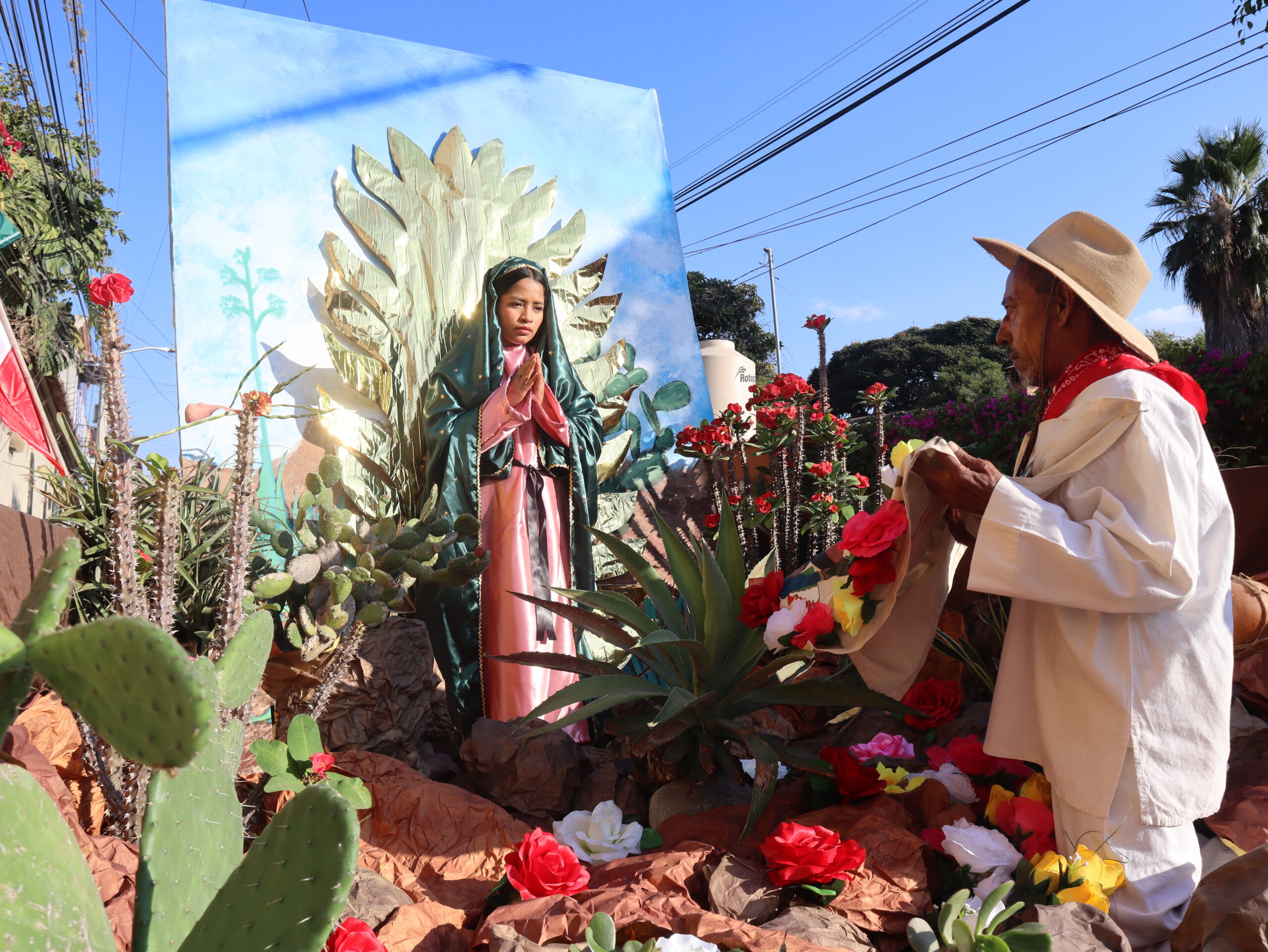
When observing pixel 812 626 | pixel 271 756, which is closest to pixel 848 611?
pixel 812 626

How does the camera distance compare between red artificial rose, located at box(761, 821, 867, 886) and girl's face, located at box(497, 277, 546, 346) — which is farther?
girl's face, located at box(497, 277, 546, 346)

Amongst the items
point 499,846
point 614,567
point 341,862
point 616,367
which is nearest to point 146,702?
point 341,862

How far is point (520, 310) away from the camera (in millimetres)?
4504

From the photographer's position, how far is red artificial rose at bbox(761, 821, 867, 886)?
2.22m

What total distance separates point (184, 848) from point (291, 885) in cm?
28

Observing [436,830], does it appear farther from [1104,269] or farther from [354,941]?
[1104,269]

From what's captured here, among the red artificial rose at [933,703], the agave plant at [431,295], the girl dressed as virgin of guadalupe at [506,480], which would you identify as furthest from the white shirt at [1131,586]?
the agave plant at [431,295]

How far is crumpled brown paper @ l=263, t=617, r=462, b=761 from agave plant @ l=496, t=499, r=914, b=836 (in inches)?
27.6

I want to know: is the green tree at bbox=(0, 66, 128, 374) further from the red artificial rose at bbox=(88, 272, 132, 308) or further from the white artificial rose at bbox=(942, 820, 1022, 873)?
the white artificial rose at bbox=(942, 820, 1022, 873)

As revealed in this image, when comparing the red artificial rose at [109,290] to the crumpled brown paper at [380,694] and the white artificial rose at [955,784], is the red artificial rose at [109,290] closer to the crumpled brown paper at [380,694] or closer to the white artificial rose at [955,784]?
the crumpled brown paper at [380,694]

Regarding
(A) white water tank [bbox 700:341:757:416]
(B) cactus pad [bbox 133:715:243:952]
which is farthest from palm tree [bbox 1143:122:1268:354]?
(B) cactus pad [bbox 133:715:243:952]

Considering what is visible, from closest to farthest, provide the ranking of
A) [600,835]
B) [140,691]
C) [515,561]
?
[140,691]
[600,835]
[515,561]

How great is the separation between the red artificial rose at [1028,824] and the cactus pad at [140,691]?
7.54 feet

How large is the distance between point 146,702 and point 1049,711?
225 cm
